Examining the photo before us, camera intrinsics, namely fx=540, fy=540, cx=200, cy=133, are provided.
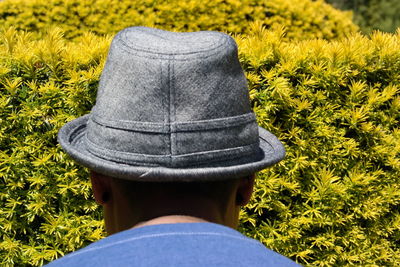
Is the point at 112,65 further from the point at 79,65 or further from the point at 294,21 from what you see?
the point at 294,21

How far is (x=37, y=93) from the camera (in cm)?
334

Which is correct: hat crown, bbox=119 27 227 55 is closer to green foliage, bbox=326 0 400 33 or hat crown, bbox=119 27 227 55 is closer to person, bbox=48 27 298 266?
person, bbox=48 27 298 266

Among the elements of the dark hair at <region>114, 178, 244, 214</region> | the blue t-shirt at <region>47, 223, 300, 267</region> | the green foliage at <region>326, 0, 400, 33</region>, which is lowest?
the green foliage at <region>326, 0, 400, 33</region>

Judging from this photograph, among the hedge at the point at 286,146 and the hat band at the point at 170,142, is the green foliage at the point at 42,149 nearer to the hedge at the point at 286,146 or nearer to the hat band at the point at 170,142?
the hedge at the point at 286,146

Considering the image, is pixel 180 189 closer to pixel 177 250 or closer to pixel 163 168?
pixel 163 168

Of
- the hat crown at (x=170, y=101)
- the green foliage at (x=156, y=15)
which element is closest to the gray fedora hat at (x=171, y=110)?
the hat crown at (x=170, y=101)

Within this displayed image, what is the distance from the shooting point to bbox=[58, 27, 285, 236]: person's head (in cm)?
150

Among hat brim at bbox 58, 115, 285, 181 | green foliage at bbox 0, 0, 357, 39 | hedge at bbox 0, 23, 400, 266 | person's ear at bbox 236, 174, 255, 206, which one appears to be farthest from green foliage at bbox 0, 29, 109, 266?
green foliage at bbox 0, 0, 357, 39

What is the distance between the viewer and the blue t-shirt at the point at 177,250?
45.5 inches

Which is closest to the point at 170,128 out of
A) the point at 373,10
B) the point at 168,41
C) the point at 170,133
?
the point at 170,133

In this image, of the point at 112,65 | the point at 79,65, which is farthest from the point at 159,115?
the point at 79,65

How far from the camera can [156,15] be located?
21.0ft

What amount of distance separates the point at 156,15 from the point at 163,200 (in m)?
5.20

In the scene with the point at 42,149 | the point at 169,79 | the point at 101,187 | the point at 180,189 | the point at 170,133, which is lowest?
the point at 42,149
